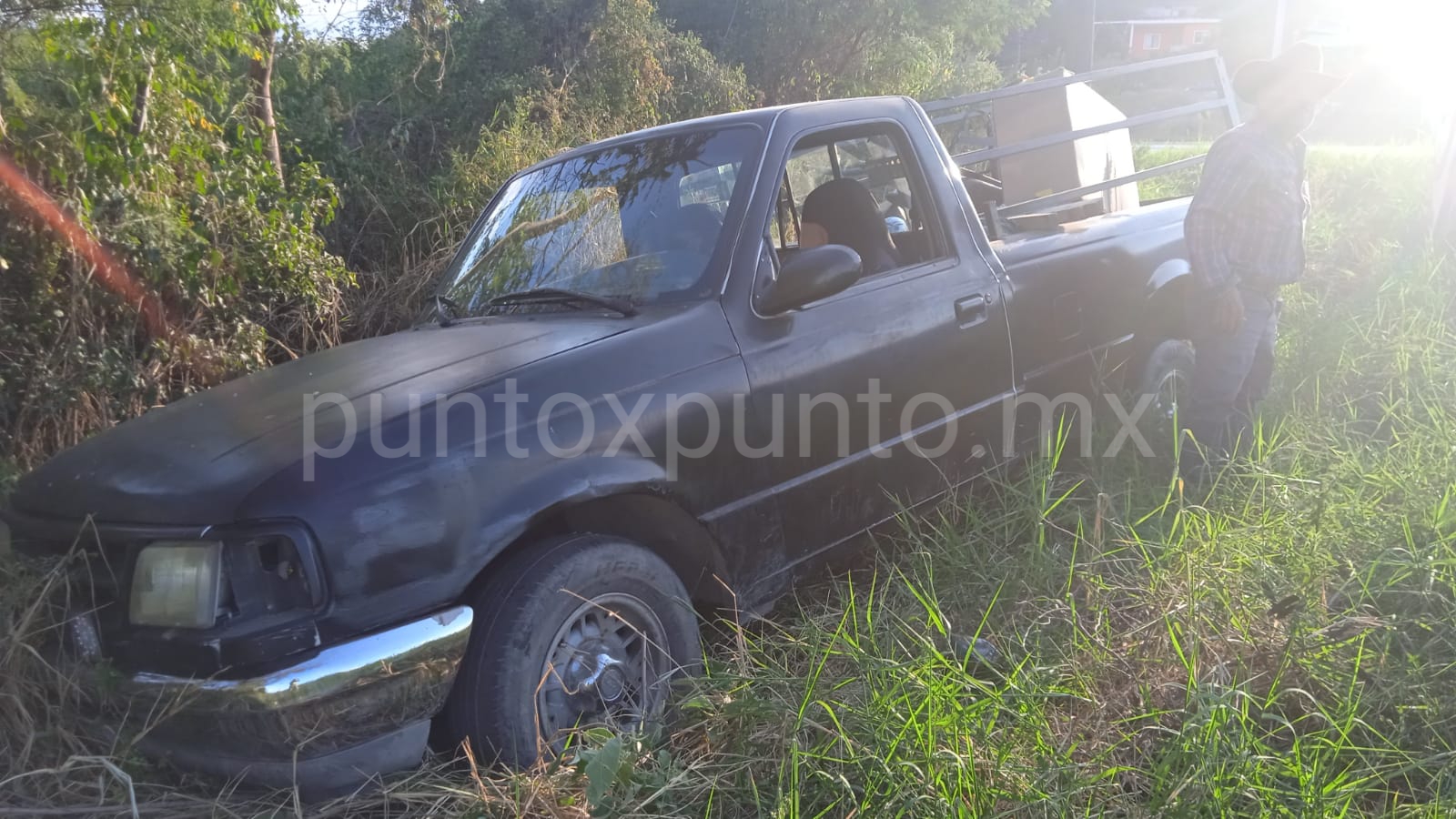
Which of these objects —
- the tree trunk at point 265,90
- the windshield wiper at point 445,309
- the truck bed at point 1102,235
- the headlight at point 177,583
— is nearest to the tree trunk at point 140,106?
the tree trunk at point 265,90

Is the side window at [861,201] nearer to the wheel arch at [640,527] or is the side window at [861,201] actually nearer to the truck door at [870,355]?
the truck door at [870,355]

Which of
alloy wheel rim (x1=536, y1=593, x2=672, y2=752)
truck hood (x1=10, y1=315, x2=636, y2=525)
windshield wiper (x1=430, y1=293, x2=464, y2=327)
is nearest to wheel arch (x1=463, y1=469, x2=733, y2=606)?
alloy wheel rim (x1=536, y1=593, x2=672, y2=752)

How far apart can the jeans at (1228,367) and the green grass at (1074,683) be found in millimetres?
181

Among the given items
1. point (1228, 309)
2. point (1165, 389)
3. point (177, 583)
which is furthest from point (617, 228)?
point (1165, 389)

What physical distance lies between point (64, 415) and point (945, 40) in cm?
1365

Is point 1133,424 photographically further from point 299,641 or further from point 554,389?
point 299,641

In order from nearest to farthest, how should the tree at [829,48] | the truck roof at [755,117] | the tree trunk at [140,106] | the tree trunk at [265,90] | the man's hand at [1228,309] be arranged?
the truck roof at [755,117] < the man's hand at [1228,309] < the tree trunk at [140,106] < the tree trunk at [265,90] < the tree at [829,48]

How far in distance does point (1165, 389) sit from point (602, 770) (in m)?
3.64

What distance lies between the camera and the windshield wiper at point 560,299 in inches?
120

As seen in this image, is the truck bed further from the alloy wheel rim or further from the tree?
the tree

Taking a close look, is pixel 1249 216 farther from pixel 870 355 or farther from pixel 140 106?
pixel 140 106

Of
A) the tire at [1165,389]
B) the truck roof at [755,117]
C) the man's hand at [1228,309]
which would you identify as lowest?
the tire at [1165,389]

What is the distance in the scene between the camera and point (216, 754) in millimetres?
2266

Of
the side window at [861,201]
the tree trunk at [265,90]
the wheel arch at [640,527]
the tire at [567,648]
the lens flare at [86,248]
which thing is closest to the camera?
the tire at [567,648]
